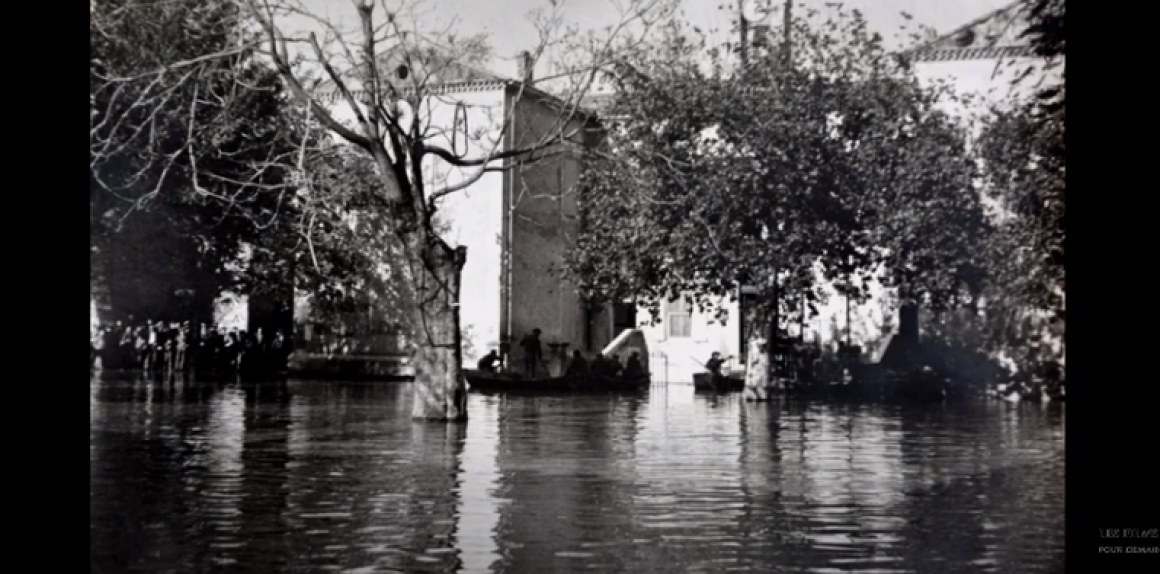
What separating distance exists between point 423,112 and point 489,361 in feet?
3.26

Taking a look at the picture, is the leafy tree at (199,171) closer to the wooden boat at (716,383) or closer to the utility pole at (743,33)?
the wooden boat at (716,383)

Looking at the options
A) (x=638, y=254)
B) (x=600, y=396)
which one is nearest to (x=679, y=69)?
(x=638, y=254)

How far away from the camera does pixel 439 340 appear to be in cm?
473

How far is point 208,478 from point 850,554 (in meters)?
2.04

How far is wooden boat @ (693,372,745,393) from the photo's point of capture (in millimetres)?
4434

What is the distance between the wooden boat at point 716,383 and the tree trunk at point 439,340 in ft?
2.94

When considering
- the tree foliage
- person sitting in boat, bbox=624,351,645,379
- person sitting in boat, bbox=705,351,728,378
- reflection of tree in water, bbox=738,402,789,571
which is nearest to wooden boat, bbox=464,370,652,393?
person sitting in boat, bbox=624,351,645,379

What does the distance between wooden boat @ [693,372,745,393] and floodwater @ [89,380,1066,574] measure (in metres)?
0.06

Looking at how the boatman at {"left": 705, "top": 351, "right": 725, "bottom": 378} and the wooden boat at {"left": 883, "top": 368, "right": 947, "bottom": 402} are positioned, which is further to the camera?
the boatman at {"left": 705, "top": 351, "right": 725, "bottom": 378}

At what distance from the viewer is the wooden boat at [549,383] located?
14.1 feet

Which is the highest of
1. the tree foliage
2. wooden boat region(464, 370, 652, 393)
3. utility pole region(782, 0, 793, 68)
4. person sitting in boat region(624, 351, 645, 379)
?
utility pole region(782, 0, 793, 68)

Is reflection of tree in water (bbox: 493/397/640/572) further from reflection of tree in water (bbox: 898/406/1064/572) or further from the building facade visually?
reflection of tree in water (bbox: 898/406/1064/572)

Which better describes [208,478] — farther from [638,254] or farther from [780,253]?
[780,253]

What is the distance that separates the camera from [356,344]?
14.5ft
